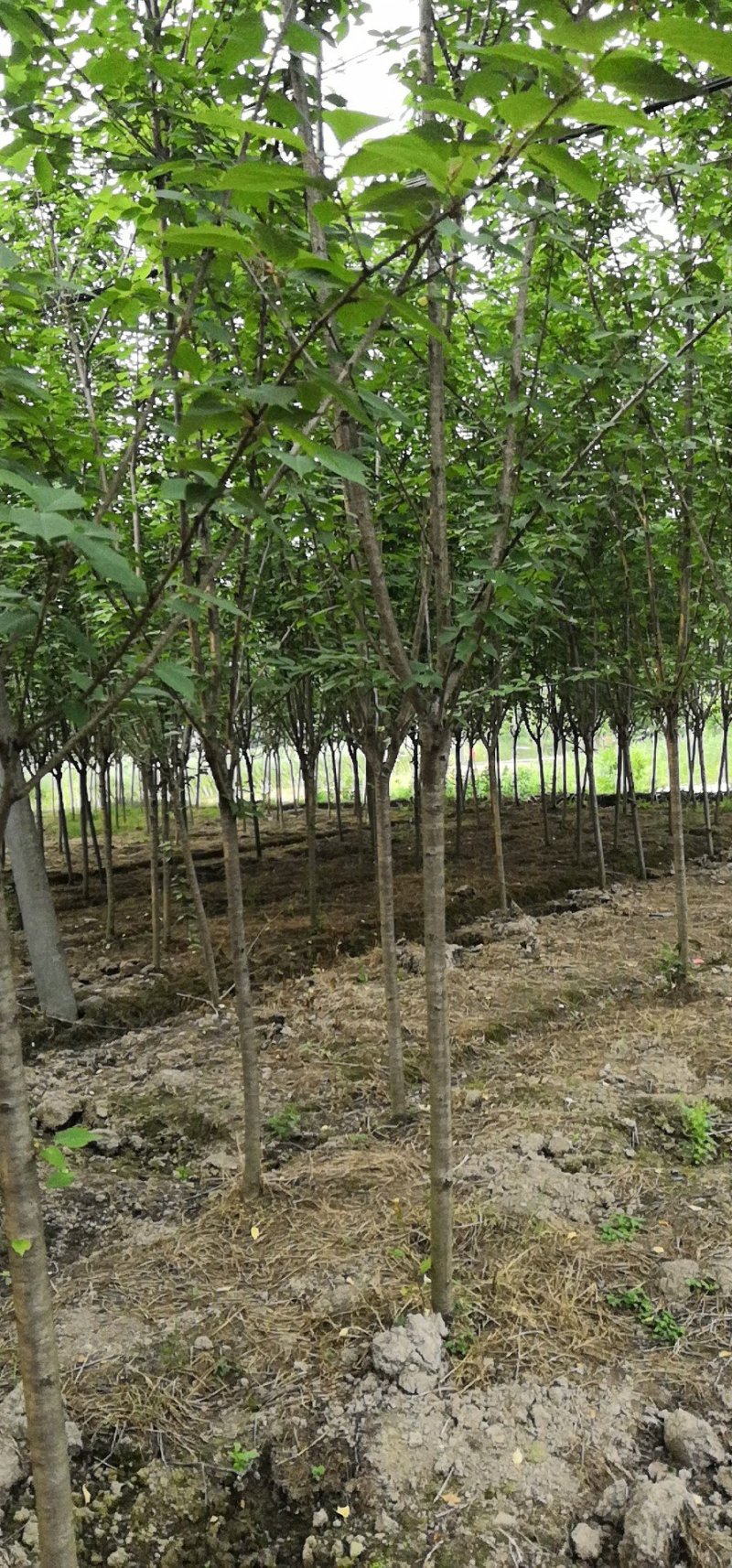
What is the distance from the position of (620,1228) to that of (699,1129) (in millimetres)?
960

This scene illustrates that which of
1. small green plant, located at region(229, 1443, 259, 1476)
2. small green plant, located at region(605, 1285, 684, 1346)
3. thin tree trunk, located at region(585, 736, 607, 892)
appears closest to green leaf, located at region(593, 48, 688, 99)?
small green plant, located at region(229, 1443, 259, 1476)

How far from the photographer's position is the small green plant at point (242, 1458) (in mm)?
2576

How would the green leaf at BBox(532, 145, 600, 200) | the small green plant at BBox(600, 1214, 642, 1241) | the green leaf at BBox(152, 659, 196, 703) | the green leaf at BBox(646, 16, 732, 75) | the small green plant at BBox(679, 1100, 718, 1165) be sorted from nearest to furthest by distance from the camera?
1. the green leaf at BBox(646, 16, 732, 75)
2. the green leaf at BBox(532, 145, 600, 200)
3. the green leaf at BBox(152, 659, 196, 703)
4. the small green plant at BBox(600, 1214, 642, 1241)
5. the small green plant at BBox(679, 1100, 718, 1165)

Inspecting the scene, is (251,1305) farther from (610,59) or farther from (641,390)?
(610,59)

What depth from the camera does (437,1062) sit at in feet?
9.86

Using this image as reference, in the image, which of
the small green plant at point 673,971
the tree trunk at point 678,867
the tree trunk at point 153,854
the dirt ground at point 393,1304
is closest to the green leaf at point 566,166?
the dirt ground at point 393,1304

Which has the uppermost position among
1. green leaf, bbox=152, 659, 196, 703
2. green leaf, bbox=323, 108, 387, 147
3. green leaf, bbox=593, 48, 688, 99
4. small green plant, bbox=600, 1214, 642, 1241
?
green leaf, bbox=593, 48, 688, 99

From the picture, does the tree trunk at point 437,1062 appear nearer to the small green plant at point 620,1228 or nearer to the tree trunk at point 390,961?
the small green plant at point 620,1228

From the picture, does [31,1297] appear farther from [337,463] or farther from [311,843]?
[311,843]

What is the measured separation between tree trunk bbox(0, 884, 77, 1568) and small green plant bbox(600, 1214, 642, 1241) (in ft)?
7.59

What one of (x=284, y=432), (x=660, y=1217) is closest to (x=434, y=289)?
(x=284, y=432)

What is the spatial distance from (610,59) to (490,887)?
414 inches

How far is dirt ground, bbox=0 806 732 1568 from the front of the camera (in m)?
2.40

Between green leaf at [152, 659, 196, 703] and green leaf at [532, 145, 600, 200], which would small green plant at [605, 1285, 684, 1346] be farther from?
green leaf at [532, 145, 600, 200]
